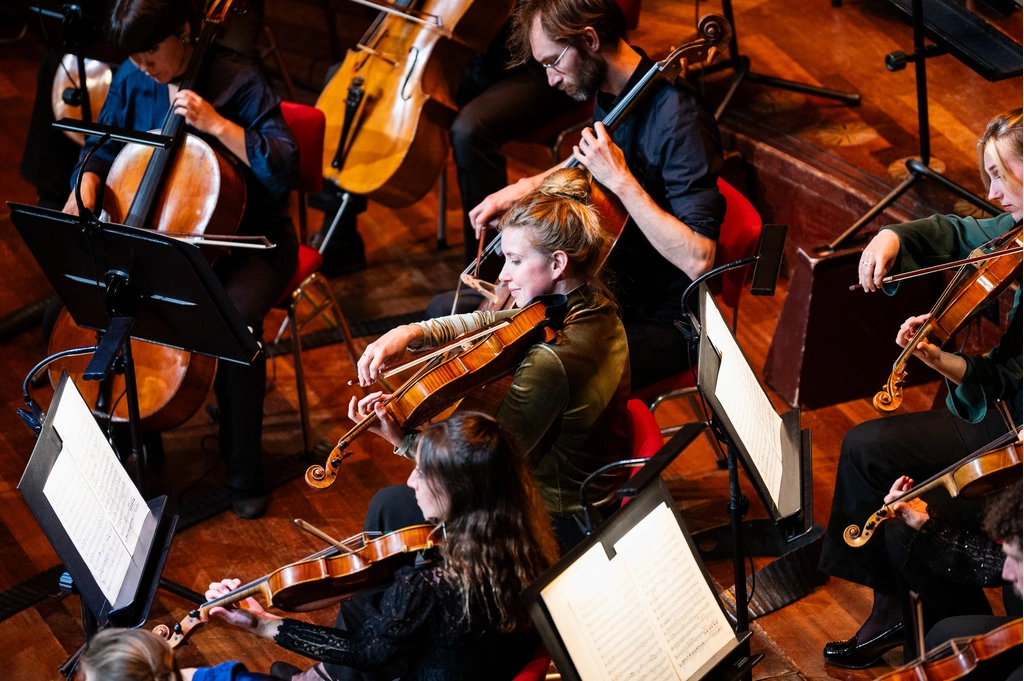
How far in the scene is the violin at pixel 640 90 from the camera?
2.71m

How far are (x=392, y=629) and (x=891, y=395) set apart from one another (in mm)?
1026

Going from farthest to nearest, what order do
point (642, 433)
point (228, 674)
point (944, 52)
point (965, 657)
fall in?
point (944, 52) → point (642, 433) → point (228, 674) → point (965, 657)

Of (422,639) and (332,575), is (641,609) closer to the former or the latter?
(422,639)

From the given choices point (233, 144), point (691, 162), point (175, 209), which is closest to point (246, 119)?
point (233, 144)

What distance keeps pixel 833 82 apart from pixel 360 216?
1906 mm

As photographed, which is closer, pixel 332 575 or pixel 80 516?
pixel 332 575

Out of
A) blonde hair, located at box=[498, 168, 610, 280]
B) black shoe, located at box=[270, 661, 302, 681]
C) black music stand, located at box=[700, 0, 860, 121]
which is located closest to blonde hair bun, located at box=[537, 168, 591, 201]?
blonde hair, located at box=[498, 168, 610, 280]

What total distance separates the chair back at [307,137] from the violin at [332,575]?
1478 millimetres

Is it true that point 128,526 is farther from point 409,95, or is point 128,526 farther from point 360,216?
point 360,216

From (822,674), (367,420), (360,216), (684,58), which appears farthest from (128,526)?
(360,216)

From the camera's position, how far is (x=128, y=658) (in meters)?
1.74

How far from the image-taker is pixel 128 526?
2.05m

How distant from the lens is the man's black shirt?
2.71 m

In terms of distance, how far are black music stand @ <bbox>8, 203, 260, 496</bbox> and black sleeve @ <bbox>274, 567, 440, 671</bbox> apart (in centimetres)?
73
